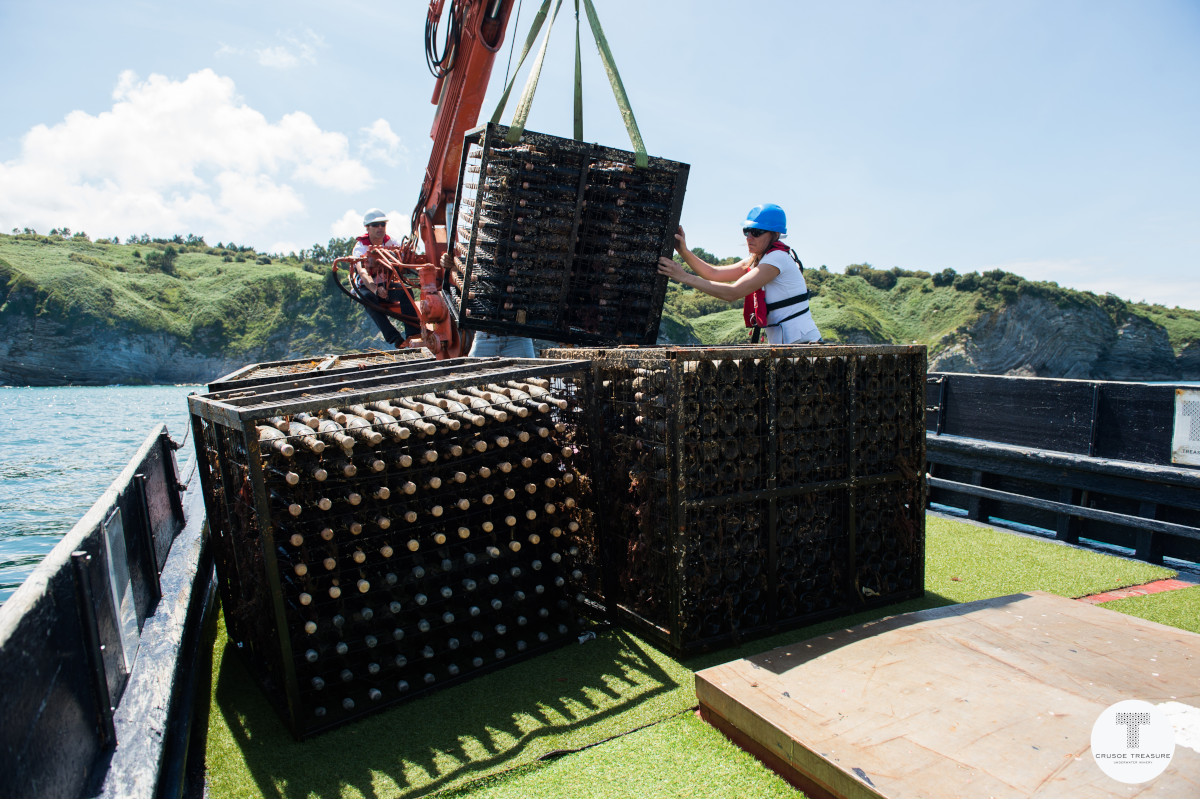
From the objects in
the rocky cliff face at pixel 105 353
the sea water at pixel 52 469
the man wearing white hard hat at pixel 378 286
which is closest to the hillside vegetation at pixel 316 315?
the rocky cliff face at pixel 105 353

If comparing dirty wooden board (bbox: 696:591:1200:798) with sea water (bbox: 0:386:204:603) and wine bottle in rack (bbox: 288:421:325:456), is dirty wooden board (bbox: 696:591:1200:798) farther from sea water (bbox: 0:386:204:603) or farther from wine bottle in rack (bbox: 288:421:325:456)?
sea water (bbox: 0:386:204:603)

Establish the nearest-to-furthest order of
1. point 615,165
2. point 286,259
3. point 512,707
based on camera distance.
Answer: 1. point 512,707
2. point 615,165
3. point 286,259

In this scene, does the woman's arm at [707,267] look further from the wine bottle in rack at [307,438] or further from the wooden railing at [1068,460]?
the wine bottle in rack at [307,438]

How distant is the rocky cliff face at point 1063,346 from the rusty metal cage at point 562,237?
48.3 meters

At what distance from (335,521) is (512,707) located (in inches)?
40.4

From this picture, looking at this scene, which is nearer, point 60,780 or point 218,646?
point 60,780

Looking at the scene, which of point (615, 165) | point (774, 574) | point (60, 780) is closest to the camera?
point (60, 780)

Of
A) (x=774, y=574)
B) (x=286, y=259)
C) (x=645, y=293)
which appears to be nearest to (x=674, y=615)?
(x=774, y=574)

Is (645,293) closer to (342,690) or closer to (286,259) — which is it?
(342,690)

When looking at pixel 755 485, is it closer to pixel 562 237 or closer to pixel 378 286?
pixel 562 237

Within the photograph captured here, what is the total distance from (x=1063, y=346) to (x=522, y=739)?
62.6m

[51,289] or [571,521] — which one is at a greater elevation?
[51,289]

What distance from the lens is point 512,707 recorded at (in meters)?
2.62

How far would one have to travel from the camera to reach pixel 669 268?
181 inches
